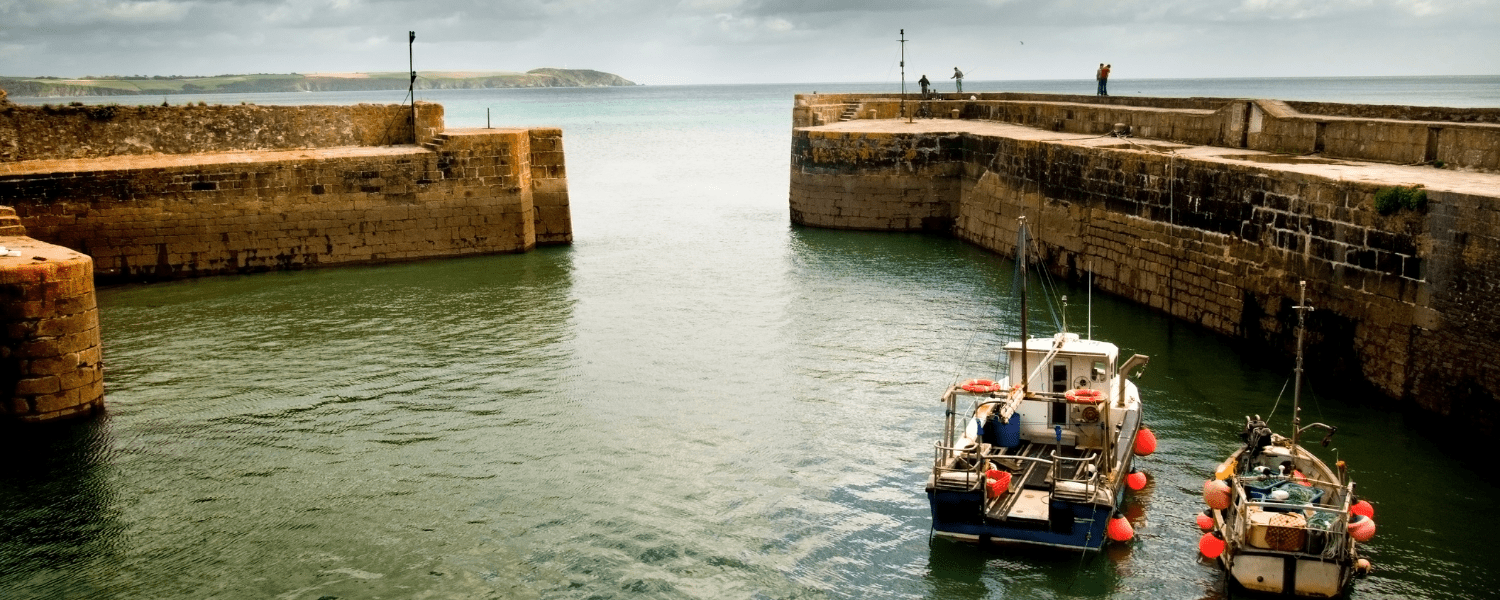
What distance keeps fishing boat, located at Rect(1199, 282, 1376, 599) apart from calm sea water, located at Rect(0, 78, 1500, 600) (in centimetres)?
49

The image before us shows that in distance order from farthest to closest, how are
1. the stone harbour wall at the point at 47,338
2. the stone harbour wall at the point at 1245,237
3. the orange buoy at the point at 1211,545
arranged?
the stone harbour wall at the point at 47,338 → the stone harbour wall at the point at 1245,237 → the orange buoy at the point at 1211,545

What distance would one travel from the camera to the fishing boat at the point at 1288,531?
10539mm

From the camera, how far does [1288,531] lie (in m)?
10.6

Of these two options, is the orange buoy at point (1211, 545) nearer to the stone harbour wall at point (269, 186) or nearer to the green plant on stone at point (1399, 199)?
the green plant on stone at point (1399, 199)

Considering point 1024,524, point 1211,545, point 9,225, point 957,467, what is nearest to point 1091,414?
point 957,467

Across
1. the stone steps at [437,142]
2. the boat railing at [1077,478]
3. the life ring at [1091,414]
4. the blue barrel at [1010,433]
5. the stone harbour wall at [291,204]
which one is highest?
the stone steps at [437,142]

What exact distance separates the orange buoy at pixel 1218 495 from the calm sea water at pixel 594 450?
0.65 meters

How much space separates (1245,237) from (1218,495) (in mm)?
8996

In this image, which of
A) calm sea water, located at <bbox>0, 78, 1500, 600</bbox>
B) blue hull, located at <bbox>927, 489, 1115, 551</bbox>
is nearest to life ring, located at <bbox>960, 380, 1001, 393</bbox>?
calm sea water, located at <bbox>0, 78, 1500, 600</bbox>

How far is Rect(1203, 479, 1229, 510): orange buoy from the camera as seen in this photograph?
37.0 feet

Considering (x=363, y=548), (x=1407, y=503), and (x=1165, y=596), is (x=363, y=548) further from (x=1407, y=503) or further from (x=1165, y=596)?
(x=1407, y=503)

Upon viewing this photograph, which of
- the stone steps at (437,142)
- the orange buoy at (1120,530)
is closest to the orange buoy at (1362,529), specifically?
the orange buoy at (1120,530)

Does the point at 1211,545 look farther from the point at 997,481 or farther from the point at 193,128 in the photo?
the point at 193,128

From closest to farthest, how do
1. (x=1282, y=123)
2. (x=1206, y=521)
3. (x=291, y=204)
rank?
(x=1206, y=521) → (x=1282, y=123) → (x=291, y=204)
